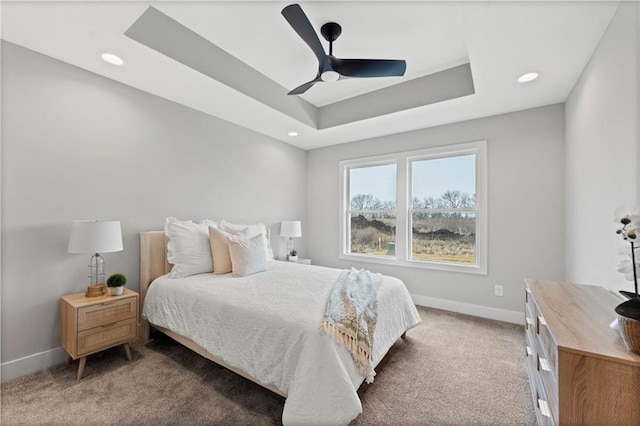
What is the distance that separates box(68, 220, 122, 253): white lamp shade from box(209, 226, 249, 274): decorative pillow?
0.83 meters

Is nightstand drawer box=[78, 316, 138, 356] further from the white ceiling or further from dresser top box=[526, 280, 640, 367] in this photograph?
dresser top box=[526, 280, 640, 367]

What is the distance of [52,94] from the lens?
2.21m

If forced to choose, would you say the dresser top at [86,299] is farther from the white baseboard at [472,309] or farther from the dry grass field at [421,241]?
the white baseboard at [472,309]

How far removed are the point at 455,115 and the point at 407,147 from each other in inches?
29.9

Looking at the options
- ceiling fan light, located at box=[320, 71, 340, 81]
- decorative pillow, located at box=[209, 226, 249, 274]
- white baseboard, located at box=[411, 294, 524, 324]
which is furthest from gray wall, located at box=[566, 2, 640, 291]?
decorative pillow, located at box=[209, 226, 249, 274]

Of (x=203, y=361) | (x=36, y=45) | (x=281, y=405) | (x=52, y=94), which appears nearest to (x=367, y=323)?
(x=281, y=405)

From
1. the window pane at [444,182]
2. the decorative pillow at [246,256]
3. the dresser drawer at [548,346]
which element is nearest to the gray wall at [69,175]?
the decorative pillow at [246,256]

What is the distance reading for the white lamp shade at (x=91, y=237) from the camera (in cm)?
206

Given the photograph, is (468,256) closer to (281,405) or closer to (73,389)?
(281,405)

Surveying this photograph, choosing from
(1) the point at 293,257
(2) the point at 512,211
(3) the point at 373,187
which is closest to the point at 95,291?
(1) the point at 293,257

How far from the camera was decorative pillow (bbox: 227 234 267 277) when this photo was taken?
2660 mm

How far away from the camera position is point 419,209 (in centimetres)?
390

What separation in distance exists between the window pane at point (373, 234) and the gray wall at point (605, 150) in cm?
205

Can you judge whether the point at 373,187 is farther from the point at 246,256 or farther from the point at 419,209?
the point at 246,256
